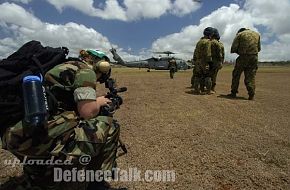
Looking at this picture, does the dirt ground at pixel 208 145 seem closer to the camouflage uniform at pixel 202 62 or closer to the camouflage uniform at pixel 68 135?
the camouflage uniform at pixel 68 135

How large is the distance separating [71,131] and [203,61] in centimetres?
822

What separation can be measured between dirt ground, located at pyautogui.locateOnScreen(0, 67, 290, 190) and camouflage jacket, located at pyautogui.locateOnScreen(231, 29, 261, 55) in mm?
2181

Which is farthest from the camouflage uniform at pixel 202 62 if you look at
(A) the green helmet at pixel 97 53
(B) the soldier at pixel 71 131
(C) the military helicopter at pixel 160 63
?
(C) the military helicopter at pixel 160 63

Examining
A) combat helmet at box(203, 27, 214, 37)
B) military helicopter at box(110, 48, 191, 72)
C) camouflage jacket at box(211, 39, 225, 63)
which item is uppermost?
combat helmet at box(203, 27, 214, 37)

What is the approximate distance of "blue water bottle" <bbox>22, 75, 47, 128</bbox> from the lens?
2.73 m

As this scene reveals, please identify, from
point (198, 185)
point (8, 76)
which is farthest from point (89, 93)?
point (198, 185)

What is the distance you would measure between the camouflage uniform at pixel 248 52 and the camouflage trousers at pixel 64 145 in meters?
7.24

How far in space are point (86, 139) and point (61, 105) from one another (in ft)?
1.54

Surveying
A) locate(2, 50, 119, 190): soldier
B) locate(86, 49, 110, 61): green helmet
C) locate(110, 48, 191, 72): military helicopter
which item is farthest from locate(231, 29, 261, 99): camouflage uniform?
locate(110, 48, 191, 72): military helicopter

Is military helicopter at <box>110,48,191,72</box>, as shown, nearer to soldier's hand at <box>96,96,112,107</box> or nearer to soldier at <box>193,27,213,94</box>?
soldier at <box>193,27,213,94</box>

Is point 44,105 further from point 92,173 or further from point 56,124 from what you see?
point 92,173

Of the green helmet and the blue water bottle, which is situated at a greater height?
the green helmet

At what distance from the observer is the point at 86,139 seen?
3074mm

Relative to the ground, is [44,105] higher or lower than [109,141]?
higher
